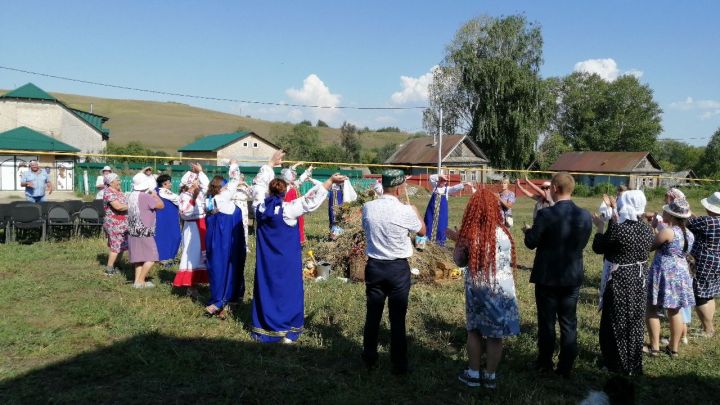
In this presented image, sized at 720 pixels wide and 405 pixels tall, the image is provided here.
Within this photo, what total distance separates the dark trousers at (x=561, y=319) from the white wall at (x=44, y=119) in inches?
1899

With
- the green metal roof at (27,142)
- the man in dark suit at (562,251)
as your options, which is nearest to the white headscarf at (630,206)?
the man in dark suit at (562,251)

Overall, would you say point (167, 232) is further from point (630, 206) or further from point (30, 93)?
point (30, 93)

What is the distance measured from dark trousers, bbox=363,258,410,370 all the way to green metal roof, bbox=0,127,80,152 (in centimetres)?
3335

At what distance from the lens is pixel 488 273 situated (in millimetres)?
4465

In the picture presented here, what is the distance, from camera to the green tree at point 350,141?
64562 millimetres

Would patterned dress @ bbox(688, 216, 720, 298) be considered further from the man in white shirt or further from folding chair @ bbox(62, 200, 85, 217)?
folding chair @ bbox(62, 200, 85, 217)

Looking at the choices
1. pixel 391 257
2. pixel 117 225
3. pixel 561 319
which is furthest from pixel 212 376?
pixel 117 225

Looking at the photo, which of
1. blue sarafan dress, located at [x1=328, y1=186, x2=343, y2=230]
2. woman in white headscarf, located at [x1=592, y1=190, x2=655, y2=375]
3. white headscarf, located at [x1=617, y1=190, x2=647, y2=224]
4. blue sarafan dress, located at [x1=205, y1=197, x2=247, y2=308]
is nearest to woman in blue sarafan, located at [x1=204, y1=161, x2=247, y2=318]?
blue sarafan dress, located at [x1=205, y1=197, x2=247, y2=308]

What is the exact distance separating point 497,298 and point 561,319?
2.67ft

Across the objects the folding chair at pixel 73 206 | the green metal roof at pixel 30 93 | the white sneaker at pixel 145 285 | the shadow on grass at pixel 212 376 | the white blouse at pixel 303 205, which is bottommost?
the shadow on grass at pixel 212 376

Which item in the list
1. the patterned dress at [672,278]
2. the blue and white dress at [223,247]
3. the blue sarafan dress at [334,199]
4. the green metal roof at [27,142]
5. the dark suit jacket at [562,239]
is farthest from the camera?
the green metal roof at [27,142]

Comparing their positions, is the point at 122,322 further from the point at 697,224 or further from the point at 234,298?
the point at 697,224

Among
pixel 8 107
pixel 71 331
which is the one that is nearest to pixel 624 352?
pixel 71 331

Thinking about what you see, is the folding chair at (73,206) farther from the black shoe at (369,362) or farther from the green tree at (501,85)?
the green tree at (501,85)
